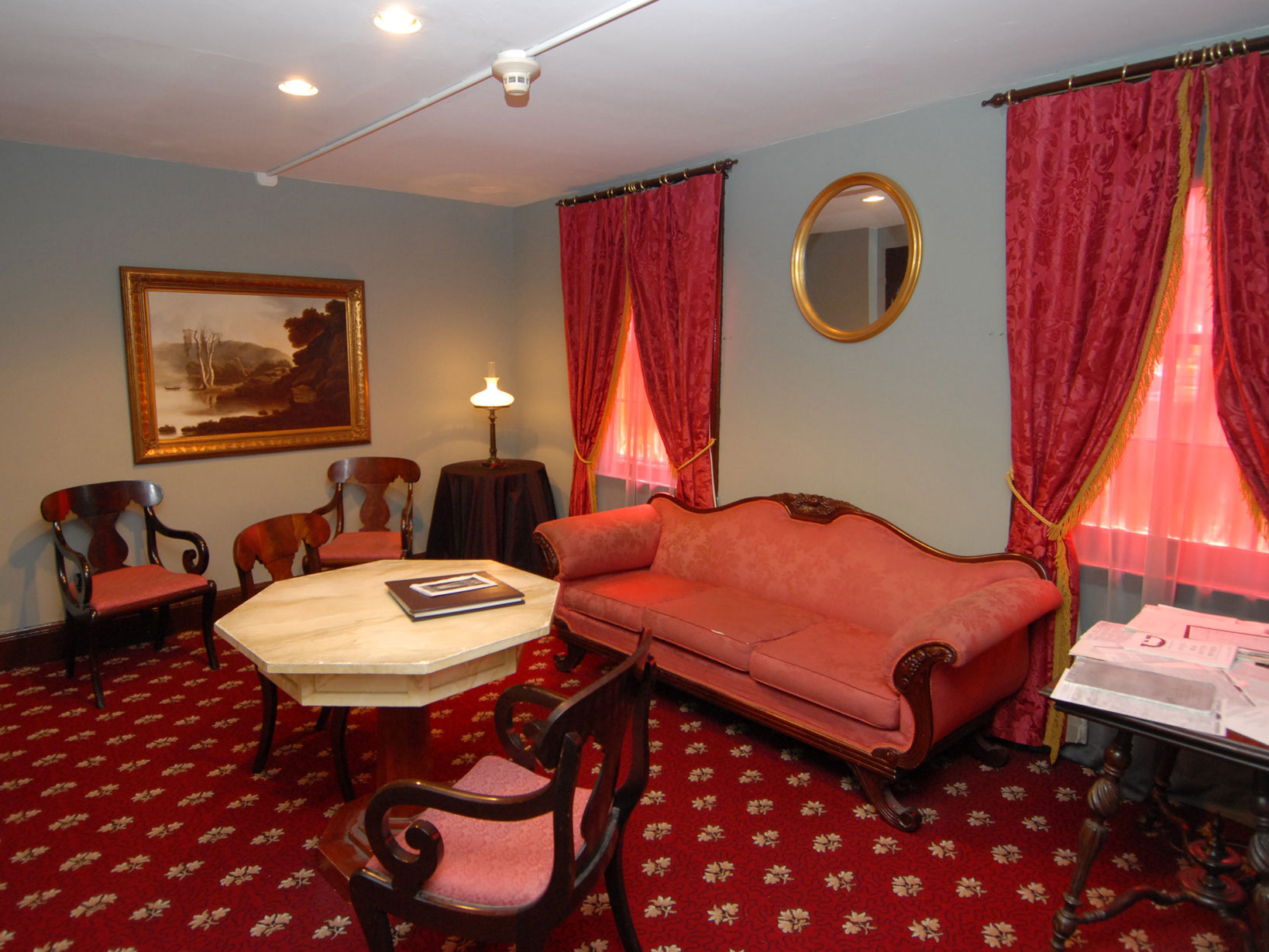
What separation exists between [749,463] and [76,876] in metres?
3.11

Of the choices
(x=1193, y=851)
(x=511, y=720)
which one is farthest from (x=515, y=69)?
(x=1193, y=851)

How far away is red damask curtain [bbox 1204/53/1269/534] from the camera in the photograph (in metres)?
2.40

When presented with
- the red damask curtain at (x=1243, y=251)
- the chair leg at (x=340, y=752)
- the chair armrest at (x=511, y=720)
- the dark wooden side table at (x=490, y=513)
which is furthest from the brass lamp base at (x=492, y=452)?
the red damask curtain at (x=1243, y=251)

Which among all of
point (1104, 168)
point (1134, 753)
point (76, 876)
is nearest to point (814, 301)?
point (1104, 168)

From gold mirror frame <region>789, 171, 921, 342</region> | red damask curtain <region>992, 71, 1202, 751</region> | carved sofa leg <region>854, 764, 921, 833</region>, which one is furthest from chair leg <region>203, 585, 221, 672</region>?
red damask curtain <region>992, 71, 1202, 751</region>

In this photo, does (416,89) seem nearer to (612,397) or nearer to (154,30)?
(154,30)

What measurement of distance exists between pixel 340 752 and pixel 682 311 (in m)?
2.68

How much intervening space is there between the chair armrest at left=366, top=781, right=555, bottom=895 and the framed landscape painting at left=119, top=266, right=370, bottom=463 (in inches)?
137

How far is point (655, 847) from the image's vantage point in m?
2.51

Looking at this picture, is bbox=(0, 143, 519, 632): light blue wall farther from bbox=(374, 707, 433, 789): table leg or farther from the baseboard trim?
bbox=(374, 707, 433, 789): table leg

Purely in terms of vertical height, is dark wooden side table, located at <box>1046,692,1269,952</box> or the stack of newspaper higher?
the stack of newspaper

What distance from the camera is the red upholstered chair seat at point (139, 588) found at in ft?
11.8

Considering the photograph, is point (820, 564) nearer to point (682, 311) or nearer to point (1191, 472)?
point (1191, 472)

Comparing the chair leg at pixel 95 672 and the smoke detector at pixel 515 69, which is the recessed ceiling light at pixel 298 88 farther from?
the chair leg at pixel 95 672
